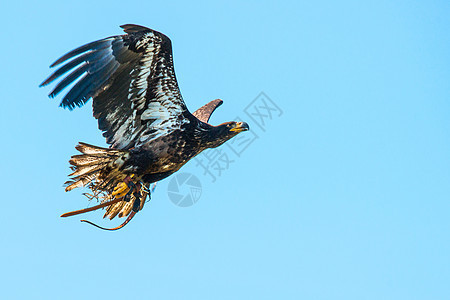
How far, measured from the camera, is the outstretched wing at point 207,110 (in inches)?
580

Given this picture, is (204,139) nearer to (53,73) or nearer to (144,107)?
(144,107)

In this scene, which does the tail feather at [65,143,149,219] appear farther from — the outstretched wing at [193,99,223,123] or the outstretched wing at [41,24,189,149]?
the outstretched wing at [193,99,223,123]

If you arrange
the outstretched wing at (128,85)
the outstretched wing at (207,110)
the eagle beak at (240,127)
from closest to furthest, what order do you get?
1. the outstretched wing at (128,85)
2. the eagle beak at (240,127)
3. the outstretched wing at (207,110)

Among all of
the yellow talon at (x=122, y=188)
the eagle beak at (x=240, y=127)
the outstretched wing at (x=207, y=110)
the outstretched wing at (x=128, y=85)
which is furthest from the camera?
the outstretched wing at (x=207, y=110)

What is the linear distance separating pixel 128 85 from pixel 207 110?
3.31 m

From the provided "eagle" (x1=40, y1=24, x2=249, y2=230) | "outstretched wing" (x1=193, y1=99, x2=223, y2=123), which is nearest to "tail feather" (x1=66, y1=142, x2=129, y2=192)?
"eagle" (x1=40, y1=24, x2=249, y2=230)

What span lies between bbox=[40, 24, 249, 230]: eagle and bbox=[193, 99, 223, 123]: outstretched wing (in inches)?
84.4

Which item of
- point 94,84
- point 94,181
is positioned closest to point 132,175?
point 94,181

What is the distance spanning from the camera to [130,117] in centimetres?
1213

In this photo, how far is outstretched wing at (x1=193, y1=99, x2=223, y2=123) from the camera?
48.4ft

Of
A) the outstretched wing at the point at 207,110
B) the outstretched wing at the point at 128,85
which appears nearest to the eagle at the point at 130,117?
the outstretched wing at the point at 128,85

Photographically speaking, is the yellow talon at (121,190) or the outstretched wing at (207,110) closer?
the yellow talon at (121,190)

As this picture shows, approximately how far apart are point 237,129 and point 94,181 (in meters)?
2.51

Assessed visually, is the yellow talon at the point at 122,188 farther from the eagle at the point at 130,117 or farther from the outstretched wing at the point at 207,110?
the outstretched wing at the point at 207,110
